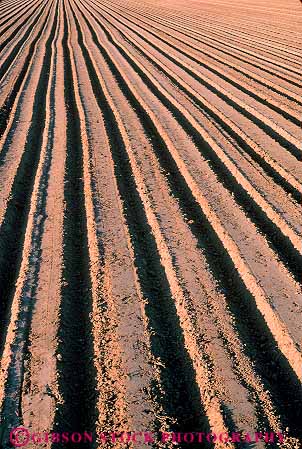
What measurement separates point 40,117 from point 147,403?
5969 mm

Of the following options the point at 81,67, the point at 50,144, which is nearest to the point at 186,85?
the point at 81,67

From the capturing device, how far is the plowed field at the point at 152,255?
2.80m

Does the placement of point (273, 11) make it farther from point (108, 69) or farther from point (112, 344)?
point (112, 344)
